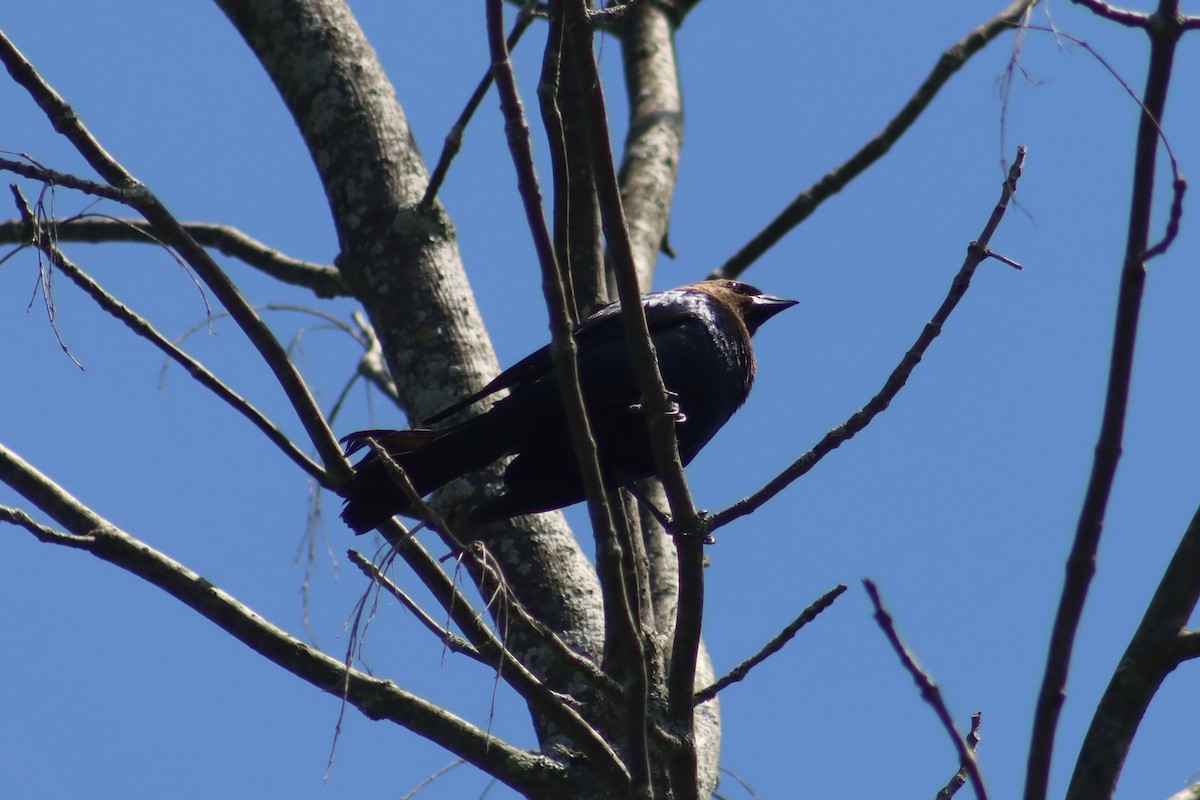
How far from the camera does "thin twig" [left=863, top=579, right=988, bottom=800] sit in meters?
1.39

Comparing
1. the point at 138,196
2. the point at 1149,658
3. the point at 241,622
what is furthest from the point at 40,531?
the point at 1149,658

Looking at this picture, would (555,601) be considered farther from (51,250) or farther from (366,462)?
(51,250)

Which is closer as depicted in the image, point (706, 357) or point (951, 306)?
point (951, 306)

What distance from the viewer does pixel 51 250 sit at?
85.3 inches

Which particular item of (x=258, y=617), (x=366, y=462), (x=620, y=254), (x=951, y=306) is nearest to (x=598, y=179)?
(x=620, y=254)

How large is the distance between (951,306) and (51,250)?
147 centimetres

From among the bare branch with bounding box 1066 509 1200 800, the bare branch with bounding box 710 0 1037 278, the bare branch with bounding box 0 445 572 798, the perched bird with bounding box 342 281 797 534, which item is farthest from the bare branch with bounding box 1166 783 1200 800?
the bare branch with bounding box 710 0 1037 278

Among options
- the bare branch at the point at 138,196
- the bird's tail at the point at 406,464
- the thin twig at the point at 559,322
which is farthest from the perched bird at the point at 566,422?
the thin twig at the point at 559,322

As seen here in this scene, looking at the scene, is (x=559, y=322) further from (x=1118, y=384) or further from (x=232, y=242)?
(x=232, y=242)

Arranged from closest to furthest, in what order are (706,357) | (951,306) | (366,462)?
(951,306), (366,462), (706,357)

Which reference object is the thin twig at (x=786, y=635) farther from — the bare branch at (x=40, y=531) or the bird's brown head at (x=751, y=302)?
the bird's brown head at (x=751, y=302)

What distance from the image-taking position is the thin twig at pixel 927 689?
139 cm

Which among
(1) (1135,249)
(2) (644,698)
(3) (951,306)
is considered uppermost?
(3) (951,306)

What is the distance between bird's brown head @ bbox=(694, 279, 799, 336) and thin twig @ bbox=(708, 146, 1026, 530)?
2.72 metres
